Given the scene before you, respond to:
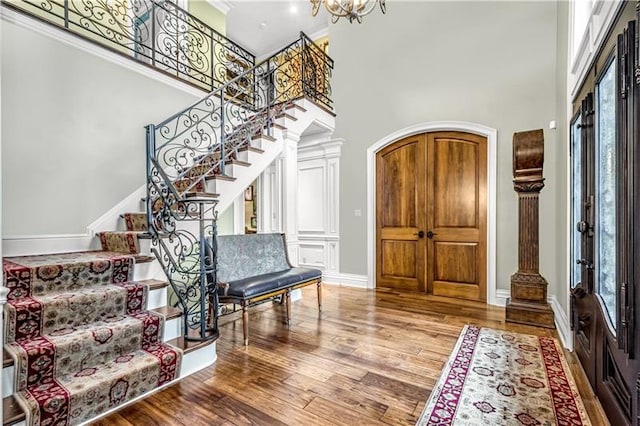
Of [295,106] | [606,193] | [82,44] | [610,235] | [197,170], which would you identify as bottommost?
[610,235]

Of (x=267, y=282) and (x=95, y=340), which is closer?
(x=95, y=340)

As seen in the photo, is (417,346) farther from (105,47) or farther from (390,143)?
(105,47)

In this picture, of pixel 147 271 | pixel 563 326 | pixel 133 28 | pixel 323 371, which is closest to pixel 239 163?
pixel 147 271

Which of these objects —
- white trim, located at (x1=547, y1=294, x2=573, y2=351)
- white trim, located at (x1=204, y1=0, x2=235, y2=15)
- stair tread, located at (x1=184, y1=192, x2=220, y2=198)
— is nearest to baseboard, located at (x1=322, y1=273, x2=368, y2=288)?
white trim, located at (x1=547, y1=294, x2=573, y2=351)

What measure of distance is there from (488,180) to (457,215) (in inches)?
23.6

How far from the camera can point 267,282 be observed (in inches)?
117

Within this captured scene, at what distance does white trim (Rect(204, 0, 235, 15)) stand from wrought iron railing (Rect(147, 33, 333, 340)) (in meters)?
1.39

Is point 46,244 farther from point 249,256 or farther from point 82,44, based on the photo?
point 82,44

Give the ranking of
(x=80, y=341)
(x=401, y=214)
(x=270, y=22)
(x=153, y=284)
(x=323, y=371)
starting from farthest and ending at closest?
(x=270, y=22) → (x=401, y=214) → (x=153, y=284) → (x=323, y=371) → (x=80, y=341)

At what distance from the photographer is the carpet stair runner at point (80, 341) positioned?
1646 mm

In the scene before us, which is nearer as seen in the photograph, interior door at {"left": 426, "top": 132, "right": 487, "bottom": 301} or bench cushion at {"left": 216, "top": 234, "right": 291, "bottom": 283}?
bench cushion at {"left": 216, "top": 234, "right": 291, "bottom": 283}

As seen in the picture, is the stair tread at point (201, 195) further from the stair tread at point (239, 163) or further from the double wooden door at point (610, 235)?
the double wooden door at point (610, 235)

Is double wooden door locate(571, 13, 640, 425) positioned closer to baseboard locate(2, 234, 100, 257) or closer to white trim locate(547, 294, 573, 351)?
white trim locate(547, 294, 573, 351)

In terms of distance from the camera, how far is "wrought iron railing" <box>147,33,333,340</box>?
8.12 feet
